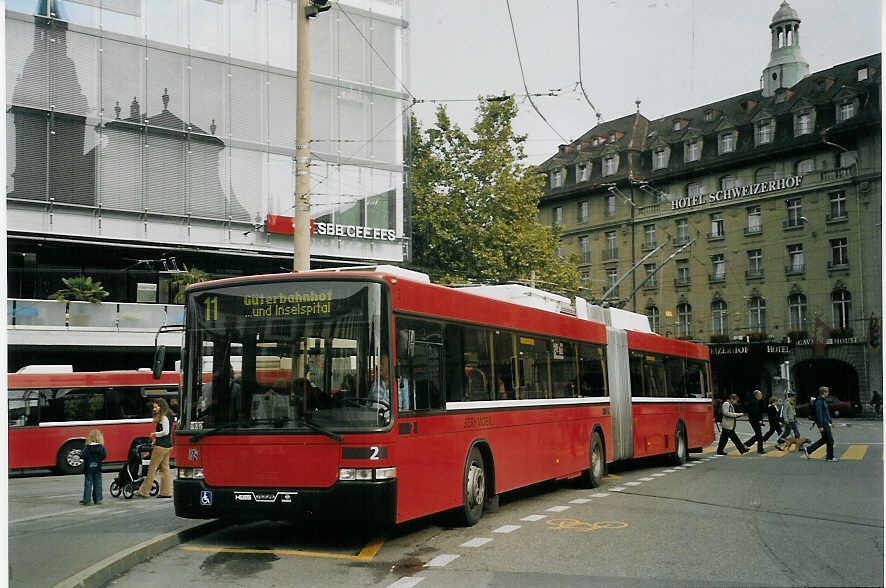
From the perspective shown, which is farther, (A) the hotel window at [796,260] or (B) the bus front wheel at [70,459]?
(B) the bus front wheel at [70,459]

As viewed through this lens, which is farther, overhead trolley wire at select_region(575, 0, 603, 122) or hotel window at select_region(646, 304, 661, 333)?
hotel window at select_region(646, 304, 661, 333)

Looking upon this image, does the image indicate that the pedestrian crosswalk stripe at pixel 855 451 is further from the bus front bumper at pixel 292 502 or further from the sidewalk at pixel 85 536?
the bus front bumper at pixel 292 502

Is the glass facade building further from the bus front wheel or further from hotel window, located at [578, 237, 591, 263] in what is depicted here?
hotel window, located at [578, 237, 591, 263]

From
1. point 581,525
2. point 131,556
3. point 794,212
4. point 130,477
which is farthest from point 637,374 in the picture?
point 131,556

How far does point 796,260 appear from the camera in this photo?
16.9m

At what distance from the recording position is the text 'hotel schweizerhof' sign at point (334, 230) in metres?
31.3

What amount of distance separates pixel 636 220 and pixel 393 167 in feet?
26.4

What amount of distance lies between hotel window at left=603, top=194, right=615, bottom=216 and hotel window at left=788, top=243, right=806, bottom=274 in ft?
28.0

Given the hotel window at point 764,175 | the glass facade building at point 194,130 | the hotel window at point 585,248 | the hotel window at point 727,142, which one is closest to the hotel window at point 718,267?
the hotel window at point 764,175

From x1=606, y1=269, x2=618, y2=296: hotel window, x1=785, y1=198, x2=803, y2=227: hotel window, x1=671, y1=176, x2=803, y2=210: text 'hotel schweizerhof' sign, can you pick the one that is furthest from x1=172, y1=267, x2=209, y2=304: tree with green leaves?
x1=785, y1=198, x2=803, y2=227: hotel window

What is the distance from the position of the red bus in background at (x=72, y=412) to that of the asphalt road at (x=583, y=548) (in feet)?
41.2

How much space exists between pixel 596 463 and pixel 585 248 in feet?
59.3

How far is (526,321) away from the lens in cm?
1368

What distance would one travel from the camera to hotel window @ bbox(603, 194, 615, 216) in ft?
84.5
